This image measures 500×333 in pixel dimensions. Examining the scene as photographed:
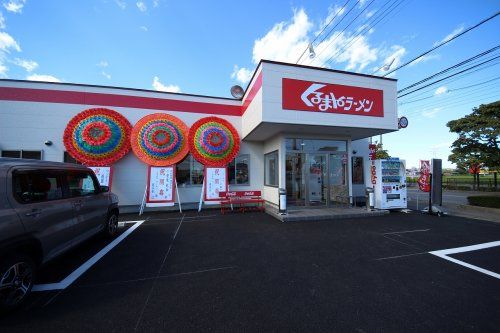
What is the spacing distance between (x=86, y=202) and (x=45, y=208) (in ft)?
3.80

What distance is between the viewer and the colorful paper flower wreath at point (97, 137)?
26.6 feet

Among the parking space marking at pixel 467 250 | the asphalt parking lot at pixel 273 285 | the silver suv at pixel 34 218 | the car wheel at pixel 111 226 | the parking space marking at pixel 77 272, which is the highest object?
the silver suv at pixel 34 218

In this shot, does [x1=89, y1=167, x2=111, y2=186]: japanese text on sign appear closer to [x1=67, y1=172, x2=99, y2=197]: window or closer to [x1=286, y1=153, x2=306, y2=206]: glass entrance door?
[x1=67, y1=172, x2=99, y2=197]: window

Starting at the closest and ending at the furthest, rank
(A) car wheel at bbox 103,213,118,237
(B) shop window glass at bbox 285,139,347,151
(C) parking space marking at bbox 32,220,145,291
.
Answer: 1. (C) parking space marking at bbox 32,220,145,291
2. (A) car wheel at bbox 103,213,118,237
3. (B) shop window glass at bbox 285,139,347,151

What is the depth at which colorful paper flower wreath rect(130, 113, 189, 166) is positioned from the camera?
28.0 ft

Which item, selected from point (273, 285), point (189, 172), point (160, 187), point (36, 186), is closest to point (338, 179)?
point (189, 172)

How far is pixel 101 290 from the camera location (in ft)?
9.88

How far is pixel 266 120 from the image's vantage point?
680 centimetres

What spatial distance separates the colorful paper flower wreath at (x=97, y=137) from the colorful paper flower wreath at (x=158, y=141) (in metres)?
0.57

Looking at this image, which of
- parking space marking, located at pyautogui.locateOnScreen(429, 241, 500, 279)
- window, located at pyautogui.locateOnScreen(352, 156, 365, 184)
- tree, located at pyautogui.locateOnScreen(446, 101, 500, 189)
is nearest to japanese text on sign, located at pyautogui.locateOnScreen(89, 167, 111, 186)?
parking space marking, located at pyautogui.locateOnScreen(429, 241, 500, 279)

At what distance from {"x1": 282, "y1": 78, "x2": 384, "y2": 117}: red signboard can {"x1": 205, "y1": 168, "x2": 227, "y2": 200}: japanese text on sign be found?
3.84 metres

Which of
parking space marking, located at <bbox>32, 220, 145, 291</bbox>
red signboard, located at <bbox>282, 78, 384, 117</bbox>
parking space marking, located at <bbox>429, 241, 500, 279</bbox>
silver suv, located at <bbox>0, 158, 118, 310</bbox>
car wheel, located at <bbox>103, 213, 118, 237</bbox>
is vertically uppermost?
red signboard, located at <bbox>282, 78, 384, 117</bbox>

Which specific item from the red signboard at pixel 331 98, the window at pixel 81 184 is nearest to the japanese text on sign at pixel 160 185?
the window at pixel 81 184

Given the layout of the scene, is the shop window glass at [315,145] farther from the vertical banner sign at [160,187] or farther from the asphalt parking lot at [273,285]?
the vertical banner sign at [160,187]
